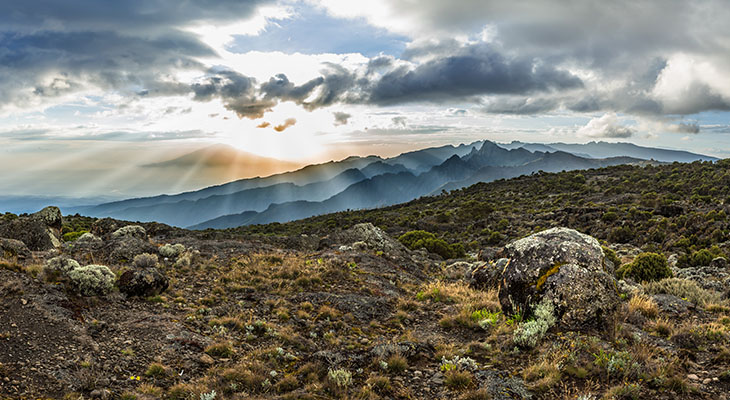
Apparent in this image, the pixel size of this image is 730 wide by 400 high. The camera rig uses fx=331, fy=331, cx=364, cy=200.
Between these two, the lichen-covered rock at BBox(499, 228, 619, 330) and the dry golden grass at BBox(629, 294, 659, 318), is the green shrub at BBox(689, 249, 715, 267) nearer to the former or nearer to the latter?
the dry golden grass at BBox(629, 294, 659, 318)

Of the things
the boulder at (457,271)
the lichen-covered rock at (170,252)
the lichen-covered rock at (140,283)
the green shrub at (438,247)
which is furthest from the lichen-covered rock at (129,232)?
the green shrub at (438,247)

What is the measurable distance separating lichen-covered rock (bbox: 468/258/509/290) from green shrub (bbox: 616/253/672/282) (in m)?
7.57

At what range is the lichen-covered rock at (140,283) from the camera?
34.5 feet

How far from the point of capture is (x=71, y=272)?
31.8 ft

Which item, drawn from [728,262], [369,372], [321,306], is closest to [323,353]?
[369,372]

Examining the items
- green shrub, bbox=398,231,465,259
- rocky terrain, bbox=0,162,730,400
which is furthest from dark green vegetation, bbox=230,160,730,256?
rocky terrain, bbox=0,162,730,400

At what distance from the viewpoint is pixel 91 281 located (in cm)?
971

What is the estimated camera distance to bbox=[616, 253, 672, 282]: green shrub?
1661cm

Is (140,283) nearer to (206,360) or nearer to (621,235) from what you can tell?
(206,360)

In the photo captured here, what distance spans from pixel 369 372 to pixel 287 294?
21.0 ft

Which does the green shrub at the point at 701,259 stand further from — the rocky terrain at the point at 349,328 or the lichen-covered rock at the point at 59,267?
the lichen-covered rock at the point at 59,267

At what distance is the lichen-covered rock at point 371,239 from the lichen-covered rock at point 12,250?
1702 cm

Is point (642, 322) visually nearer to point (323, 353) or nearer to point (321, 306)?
point (323, 353)

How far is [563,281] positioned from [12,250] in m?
18.8
